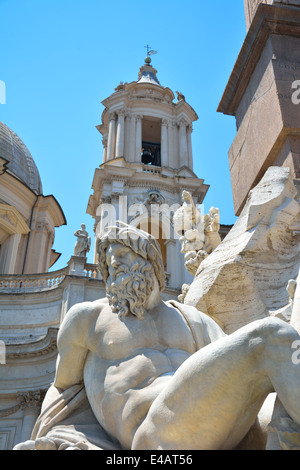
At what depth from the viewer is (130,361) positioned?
2596 millimetres

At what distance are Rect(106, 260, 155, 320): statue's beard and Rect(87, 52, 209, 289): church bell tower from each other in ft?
64.2

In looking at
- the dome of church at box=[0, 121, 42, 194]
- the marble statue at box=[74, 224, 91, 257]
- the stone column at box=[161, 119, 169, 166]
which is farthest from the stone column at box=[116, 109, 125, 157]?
the marble statue at box=[74, 224, 91, 257]

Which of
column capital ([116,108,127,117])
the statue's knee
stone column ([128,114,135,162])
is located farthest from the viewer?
column capital ([116,108,127,117])

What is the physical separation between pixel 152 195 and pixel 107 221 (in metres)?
3.09

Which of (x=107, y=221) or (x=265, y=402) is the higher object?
(x=107, y=221)

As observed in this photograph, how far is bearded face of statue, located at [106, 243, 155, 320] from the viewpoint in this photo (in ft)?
Answer: 9.19

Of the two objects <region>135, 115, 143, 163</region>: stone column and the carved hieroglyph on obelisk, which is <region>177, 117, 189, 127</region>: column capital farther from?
the carved hieroglyph on obelisk

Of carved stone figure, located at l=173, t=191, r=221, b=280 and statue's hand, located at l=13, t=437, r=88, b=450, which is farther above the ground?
carved stone figure, located at l=173, t=191, r=221, b=280

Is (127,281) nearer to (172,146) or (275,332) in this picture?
(275,332)

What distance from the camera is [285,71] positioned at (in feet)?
16.3

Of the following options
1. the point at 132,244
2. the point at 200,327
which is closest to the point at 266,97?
the point at 132,244

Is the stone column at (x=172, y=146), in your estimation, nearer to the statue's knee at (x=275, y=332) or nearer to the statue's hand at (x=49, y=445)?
the statue's hand at (x=49, y=445)
